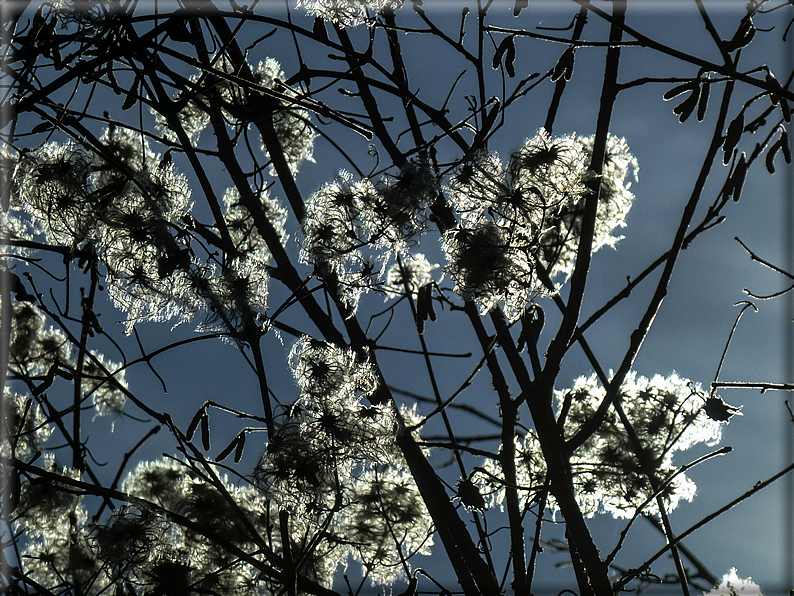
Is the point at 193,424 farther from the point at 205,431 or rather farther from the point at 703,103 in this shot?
the point at 703,103

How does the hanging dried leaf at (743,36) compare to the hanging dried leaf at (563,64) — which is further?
the hanging dried leaf at (563,64)

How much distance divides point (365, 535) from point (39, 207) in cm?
166

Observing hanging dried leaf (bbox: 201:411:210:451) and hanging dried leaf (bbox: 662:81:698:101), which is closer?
hanging dried leaf (bbox: 662:81:698:101)

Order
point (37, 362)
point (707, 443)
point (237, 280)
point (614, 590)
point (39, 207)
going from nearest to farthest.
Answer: point (614, 590), point (237, 280), point (39, 207), point (707, 443), point (37, 362)

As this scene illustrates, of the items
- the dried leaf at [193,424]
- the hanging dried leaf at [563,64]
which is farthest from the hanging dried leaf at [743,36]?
the dried leaf at [193,424]

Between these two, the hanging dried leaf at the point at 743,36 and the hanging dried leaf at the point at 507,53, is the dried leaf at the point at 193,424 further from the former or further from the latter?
the hanging dried leaf at the point at 743,36

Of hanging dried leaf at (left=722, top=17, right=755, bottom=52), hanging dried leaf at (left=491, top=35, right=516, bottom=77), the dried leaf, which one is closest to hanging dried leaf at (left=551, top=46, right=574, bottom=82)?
hanging dried leaf at (left=491, top=35, right=516, bottom=77)

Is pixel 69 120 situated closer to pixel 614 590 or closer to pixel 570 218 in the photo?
pixel 570 218

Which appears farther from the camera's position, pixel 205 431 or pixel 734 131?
pixel 205 431

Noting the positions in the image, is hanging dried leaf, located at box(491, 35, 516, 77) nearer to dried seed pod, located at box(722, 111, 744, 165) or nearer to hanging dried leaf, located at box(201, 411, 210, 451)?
dried seed pod, located at box(722, 111, 744, 165)

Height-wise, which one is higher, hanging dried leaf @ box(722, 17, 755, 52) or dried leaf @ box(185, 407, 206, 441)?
hanging dried leaf @ box(722, 17, 755, 52)

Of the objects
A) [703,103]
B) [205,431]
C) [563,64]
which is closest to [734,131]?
[703,103]

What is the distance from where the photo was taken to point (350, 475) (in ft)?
5.81

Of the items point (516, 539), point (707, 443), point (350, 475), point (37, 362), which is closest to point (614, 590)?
point (516, 539)
